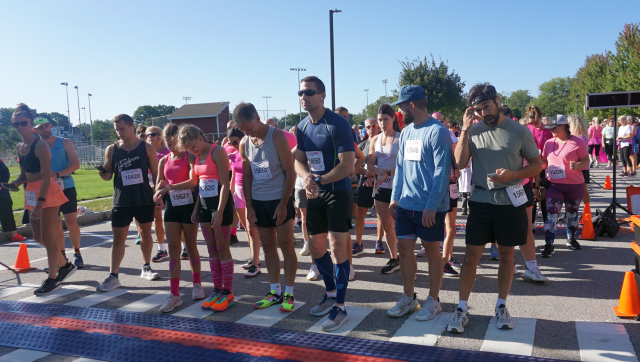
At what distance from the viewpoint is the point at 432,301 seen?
4.21 m

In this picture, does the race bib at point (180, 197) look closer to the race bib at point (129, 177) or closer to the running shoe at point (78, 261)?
the race bib at point (129, 177)

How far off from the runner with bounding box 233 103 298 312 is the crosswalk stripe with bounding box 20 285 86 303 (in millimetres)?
2506

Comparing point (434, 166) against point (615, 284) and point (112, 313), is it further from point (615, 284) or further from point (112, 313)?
point (112, 313)

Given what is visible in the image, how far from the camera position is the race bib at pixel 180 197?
4.88 m

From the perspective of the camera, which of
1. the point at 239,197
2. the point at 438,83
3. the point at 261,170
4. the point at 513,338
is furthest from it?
the point at 438,83

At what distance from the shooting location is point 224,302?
473cm

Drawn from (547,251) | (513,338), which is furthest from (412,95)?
(547,251)

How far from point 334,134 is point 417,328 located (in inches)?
70.5

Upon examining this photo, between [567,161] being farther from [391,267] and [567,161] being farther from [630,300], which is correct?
[391,267]

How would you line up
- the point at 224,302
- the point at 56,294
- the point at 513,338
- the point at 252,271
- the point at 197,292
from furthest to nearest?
the point at 252,271 < the point at 56,294 < the point at 197,292 < the point at 224,302 < the point at 513,338

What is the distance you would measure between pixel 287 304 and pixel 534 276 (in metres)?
2.71

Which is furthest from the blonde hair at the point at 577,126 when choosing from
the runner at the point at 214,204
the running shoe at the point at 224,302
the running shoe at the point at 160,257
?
the running shoe at the point at 160,257

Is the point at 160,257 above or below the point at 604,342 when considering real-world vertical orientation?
below

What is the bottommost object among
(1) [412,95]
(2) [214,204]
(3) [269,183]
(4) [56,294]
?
(4) [56,294]
